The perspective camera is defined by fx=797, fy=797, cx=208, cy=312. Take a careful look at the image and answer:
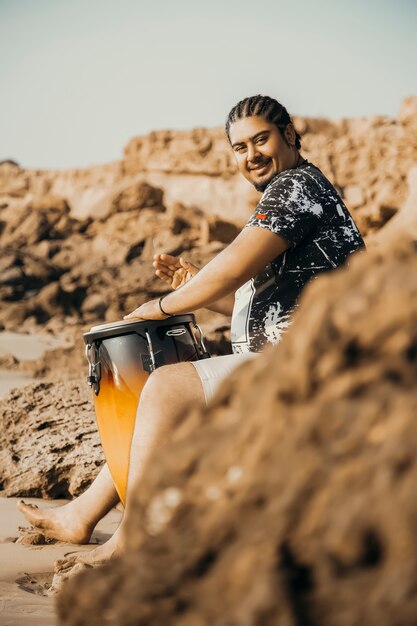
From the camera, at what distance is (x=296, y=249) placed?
8.90 ft

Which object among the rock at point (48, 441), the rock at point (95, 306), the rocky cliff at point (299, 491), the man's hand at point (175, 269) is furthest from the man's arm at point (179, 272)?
the rock at point (95, 306)

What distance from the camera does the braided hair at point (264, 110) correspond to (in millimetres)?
3068

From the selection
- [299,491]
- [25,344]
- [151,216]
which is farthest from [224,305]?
[151,216]

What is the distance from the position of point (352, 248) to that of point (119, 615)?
1892mm

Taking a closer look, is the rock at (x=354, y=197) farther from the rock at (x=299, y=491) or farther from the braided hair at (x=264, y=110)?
the rock at (x=299, y=491)

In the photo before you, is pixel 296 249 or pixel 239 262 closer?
pixel 239 262

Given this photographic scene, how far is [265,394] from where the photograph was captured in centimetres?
113

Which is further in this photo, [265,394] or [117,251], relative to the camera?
[117,251]

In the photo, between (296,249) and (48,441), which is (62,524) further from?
(296,249)

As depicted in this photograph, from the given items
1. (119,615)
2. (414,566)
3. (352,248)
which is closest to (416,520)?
(414,566)

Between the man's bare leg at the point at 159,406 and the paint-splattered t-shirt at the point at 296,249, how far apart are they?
22.8 inches

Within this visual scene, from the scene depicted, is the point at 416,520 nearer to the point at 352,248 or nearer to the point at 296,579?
the point at 296,579

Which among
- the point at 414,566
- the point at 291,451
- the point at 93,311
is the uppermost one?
the point at 291,451

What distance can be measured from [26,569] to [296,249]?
1.51m
